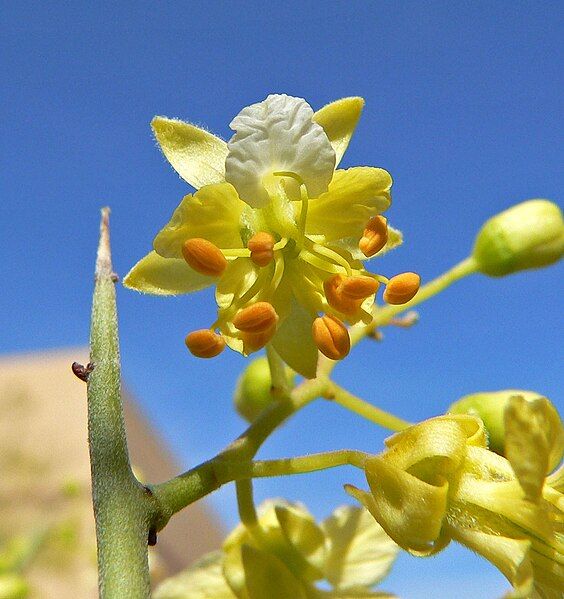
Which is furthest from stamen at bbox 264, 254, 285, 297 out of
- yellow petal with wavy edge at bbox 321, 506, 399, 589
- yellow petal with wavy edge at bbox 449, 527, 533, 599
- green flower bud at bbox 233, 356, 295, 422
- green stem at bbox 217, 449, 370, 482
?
yellow petal with wavy edge at bbox 321, 506, 399, 589

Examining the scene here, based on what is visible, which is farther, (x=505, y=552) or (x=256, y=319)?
(x=256, y=319)

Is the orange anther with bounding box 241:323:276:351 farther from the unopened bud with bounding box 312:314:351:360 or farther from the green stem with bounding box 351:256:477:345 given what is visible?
the green stem with bounding box 351:256:477:345

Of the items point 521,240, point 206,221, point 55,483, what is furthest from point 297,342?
point 55,483

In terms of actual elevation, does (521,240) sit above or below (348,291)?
above

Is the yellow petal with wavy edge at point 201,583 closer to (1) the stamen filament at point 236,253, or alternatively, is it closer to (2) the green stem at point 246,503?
(2) the green stem at point 246,503

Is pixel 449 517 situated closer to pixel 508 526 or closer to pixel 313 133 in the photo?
pixel 508 526

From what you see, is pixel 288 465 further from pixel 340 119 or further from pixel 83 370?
pixel 340 119

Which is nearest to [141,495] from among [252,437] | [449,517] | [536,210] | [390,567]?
[252,437]

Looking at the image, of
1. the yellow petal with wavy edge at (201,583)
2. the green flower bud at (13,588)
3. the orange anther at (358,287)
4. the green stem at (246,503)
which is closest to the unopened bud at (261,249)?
the orange anther at (358,287)
